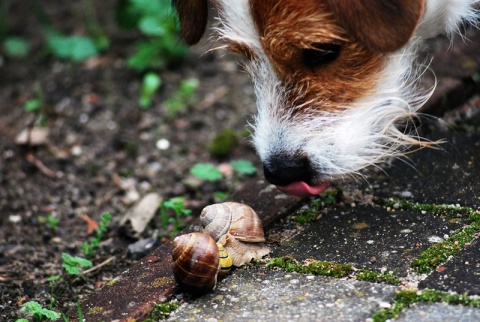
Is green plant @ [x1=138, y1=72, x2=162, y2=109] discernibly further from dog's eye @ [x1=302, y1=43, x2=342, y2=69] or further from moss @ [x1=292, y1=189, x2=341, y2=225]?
dog's eye @ [x1=302, y1=43, x2=342, y2=69]

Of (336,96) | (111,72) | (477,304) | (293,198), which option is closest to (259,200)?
(293,198)

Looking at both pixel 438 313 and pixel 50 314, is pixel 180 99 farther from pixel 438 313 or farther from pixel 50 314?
pixel 438 313

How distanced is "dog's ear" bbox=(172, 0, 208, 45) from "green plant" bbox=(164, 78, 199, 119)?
4.16 feet

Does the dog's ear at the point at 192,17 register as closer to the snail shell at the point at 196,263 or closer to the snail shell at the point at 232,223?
the snail shell at the point at 232,223

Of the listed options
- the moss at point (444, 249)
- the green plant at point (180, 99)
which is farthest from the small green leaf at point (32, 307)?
the green plant at point (180, 99)

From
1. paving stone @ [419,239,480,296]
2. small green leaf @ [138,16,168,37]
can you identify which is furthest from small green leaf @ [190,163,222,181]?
small green leaf @ [138,16,168,37]

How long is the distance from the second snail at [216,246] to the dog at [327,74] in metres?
0.22

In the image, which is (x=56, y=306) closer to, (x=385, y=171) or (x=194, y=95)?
(x=385, y=171)

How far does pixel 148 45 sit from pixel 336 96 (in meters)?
2.31

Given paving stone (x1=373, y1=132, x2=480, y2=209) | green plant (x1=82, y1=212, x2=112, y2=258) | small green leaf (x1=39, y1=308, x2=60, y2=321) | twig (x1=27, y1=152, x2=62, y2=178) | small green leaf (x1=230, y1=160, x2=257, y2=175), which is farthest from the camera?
twig (x1=27, y1=152, x2=62, y2=178)

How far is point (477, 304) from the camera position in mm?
2111

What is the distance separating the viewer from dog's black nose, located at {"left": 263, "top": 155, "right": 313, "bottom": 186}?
272 cm

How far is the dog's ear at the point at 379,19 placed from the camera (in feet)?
8.43

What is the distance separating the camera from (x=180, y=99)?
457 cm
